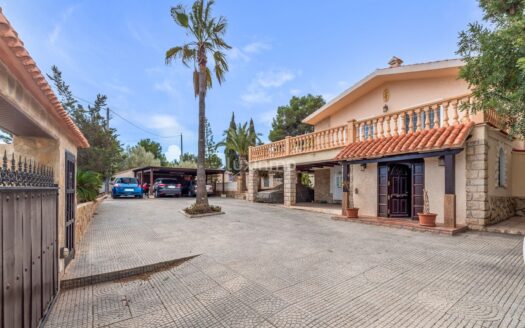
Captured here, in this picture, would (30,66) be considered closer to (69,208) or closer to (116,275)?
(116,275)

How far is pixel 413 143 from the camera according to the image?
7.78 m

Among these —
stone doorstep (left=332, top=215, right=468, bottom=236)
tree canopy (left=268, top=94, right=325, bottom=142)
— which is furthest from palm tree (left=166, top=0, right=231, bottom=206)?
tree canopy (left=268, top=94, right=325, bottom=142)

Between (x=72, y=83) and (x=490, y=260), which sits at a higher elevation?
(x=72, y=83)

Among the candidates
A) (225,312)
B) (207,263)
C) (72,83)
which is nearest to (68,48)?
(72,83)

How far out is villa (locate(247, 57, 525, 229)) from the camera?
23.7 ft

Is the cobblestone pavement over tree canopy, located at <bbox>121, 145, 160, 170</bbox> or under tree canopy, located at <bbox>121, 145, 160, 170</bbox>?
under

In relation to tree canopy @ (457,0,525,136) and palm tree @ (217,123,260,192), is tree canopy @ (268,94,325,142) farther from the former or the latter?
tree canopy @ (457,0,525,136)

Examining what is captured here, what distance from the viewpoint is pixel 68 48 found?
1326 centimetres

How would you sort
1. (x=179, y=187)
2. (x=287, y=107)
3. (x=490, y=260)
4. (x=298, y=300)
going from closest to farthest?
(x=298, y=300), (x=490, y=260), (x=179, y=187), (x=287, y=107)

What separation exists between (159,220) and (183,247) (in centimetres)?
396

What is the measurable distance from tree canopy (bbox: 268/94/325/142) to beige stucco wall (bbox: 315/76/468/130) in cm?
1034

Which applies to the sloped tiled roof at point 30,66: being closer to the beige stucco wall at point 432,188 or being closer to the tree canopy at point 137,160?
the beige stucco wall at point 432,188

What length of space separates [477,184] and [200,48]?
11.0 m

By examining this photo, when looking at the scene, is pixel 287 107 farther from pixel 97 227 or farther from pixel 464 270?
pixel 464 270
